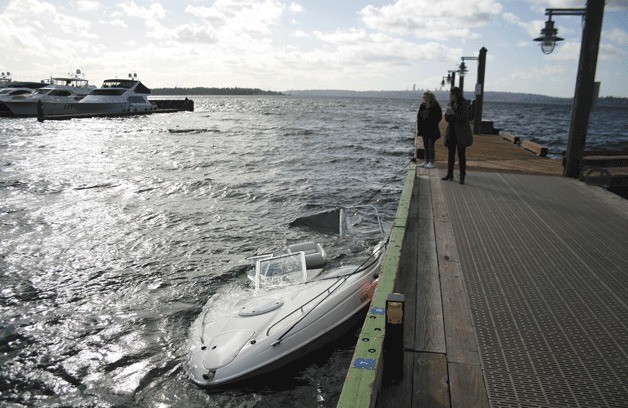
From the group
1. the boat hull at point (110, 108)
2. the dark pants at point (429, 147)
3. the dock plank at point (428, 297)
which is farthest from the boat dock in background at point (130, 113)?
the dock plank at point (428, 297)

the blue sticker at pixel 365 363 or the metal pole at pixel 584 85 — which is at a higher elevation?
the metal pole at pixel 584 85

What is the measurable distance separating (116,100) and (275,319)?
5521 cm

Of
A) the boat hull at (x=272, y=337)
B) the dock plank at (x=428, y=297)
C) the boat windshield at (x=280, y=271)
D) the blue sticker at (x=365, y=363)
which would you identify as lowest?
the boat hull at (x=272, y=337)

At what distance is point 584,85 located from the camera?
10.5 m

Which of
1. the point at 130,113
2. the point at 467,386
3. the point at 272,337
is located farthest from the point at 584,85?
the point at 130,113

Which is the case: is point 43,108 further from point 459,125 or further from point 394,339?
point 394,339

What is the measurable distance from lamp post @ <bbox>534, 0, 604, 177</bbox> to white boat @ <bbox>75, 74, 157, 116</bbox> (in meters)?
51.4

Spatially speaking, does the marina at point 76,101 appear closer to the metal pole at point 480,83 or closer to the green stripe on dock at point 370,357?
the metal pole at point 480,83

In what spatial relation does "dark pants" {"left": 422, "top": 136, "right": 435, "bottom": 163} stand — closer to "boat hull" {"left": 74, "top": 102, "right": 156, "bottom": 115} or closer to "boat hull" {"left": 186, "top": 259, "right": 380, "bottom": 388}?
"boat hull" {"left": 186, "top": 259, "right": 380, "bottom": 388}

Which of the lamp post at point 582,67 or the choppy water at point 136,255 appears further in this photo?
the lamp post at point 582,67

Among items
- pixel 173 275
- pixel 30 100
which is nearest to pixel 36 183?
pixel 173 275

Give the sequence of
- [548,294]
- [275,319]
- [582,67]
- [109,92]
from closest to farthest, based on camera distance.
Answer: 1. [548,294]
2. [275,319]
3. [582,67]
4. [109,92]

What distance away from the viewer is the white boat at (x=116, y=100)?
52812 mm

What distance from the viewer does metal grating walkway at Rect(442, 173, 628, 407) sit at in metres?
3.43
